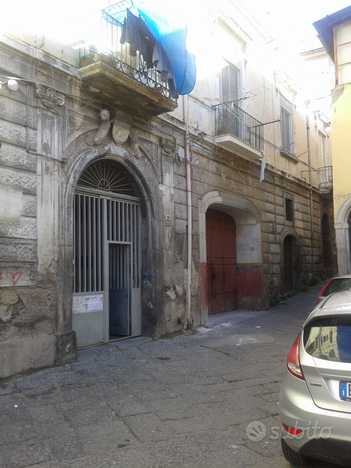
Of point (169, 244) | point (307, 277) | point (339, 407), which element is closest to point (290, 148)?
point (307, 277)

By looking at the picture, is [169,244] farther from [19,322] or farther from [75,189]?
[19,322]

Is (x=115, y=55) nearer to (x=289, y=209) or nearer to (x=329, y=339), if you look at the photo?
(x=329, y=339)

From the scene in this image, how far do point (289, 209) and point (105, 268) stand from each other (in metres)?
9.33

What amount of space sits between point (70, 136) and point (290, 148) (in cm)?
1061

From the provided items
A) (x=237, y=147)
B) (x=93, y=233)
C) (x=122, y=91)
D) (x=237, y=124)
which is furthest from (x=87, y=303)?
(x=237, y=124)

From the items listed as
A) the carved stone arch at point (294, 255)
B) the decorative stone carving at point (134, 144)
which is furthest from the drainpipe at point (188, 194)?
the carved stone arch at point (294, 255)

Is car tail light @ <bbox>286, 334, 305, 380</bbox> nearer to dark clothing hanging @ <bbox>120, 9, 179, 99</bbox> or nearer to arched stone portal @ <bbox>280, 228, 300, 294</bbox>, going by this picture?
dark clothing hanging @ <bbox>120, 9, 179, 99</bbox>

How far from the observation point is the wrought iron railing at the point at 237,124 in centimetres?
1080

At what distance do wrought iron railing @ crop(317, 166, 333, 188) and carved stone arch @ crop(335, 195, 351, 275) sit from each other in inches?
270

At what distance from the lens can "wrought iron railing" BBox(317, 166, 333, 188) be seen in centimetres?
1775

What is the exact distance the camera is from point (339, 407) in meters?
2.88

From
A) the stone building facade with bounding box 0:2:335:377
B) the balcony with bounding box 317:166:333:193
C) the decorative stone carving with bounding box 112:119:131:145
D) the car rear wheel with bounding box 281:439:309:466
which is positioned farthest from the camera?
the balcony with bounding box 317:166:333:193

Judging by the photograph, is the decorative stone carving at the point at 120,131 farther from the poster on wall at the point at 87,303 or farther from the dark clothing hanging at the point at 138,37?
the poster on wall at the point at 87,303

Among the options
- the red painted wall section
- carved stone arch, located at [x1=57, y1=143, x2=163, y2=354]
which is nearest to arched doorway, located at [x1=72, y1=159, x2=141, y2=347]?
carved stone arch, located at [x1=57, y1=143, x2=163, y2=354]
